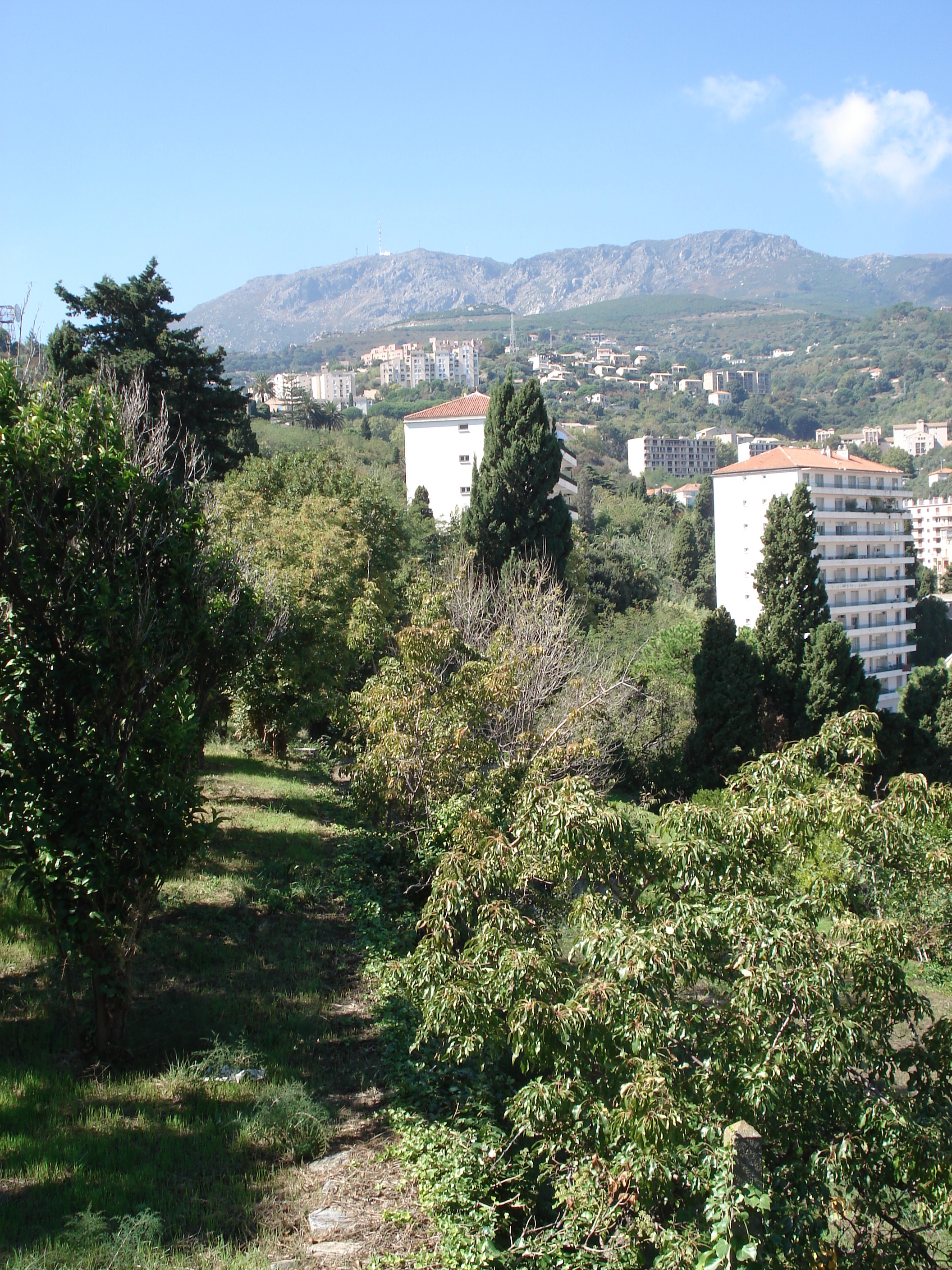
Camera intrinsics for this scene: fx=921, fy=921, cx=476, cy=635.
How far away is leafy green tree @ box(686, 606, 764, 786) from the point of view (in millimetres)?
27594

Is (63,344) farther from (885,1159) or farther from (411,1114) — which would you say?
(885,1159)

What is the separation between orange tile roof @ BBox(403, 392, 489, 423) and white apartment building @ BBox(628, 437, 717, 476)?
287 ft

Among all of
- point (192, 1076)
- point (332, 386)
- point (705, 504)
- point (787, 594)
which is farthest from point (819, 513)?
point (332, 386)

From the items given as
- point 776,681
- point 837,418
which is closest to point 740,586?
point 776,681

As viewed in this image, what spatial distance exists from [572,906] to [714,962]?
94 cm

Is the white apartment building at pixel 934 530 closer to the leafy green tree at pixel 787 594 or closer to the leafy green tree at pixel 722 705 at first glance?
the leafy green tree at pixel 787 594

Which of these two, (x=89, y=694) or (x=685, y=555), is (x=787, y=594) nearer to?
(x=89, y=694)

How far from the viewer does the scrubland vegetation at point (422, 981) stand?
15.5 ft

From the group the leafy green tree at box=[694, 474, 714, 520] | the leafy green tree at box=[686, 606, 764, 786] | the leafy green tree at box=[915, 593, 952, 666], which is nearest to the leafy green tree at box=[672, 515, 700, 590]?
the leafy green tree at box=[694, 474, 714, 520]

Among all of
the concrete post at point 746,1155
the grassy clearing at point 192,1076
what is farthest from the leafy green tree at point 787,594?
the concrete post at point 746,1155

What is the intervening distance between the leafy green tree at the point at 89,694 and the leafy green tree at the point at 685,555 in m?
62.1

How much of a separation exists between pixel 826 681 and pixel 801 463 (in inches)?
1156

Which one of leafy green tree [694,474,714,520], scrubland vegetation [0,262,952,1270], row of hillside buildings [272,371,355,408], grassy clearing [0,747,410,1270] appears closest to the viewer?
scrubland vegetation [0,262,952,1270]

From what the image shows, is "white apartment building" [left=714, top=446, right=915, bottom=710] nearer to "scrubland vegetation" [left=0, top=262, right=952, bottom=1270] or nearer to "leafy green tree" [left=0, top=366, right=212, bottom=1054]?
"scrubland vegetation" [left=0, top=262, right=952, bottom=1270]
